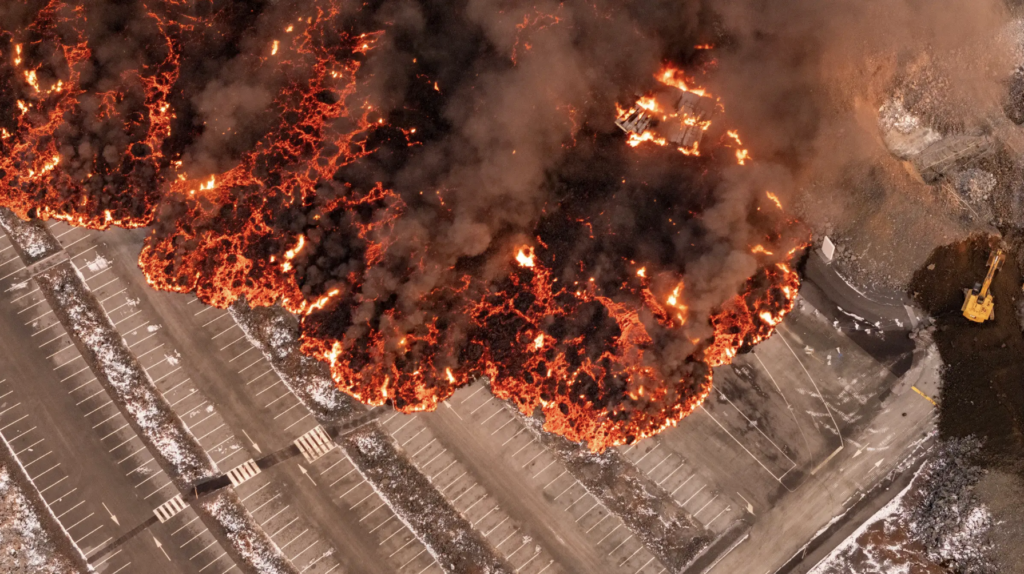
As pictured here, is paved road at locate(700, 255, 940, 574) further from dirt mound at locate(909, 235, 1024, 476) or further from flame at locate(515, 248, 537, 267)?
flame at locate(515, 248, 537, 267)

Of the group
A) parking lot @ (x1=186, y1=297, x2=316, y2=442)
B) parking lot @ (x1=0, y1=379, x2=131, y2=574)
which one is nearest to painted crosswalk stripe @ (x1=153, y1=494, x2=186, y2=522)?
parking lot @ (x1=0, y1=379, x2=131, y2=574)

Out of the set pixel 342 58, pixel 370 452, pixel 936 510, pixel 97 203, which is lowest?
pixel 936 510

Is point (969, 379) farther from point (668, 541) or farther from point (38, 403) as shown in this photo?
point (38, 403)

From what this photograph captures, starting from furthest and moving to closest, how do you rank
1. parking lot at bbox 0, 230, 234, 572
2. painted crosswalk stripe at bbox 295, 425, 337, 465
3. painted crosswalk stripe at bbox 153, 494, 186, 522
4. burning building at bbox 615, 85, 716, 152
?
burning building at bbox 615, 85, 716, 152 < painted crosswalk stripe at bbox 295, 425, 337, 465 < painted crosswalk stripe at bbox 153, 494, 186, 522 < parking lot at bbox 0, 230, 234, 572

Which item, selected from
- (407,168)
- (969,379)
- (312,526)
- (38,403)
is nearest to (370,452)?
(312,526)

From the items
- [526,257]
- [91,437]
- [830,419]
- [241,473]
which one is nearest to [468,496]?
[241,473]

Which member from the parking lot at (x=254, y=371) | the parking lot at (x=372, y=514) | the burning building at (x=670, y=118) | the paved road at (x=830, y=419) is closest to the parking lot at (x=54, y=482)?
the parking lot at (x=254, y=371)
